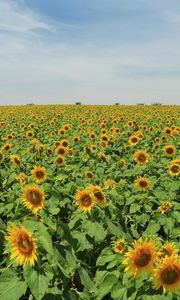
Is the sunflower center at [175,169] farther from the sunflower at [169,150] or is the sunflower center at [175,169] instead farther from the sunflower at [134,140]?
the sunflower at [134,140]

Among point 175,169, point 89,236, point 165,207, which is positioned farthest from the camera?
point 175,169

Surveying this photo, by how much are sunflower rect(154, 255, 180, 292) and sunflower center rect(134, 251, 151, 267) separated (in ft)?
0.52

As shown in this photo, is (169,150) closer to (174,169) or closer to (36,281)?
(174,169)

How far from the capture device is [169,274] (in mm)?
3252

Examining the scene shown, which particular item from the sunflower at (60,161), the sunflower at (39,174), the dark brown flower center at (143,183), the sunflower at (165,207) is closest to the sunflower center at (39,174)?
the sunflower at (39,174)

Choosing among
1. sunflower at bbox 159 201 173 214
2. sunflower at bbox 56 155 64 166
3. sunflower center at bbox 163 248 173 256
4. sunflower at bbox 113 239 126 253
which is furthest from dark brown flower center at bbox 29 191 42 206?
sunflower at bbox 56 155 64 166

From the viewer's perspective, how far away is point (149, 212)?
7.11 metres

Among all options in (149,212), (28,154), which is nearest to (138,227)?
(149,212)

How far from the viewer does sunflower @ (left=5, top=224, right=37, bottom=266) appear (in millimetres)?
3440

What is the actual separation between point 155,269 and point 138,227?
3.86m

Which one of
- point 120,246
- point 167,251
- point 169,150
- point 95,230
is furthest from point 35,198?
point 169,150

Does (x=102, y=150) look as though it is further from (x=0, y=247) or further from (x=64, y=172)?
(x=0, y=247)

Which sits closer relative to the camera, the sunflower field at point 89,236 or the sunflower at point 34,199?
the sunflower field at point 89,236

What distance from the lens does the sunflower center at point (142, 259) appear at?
11.2 ft
